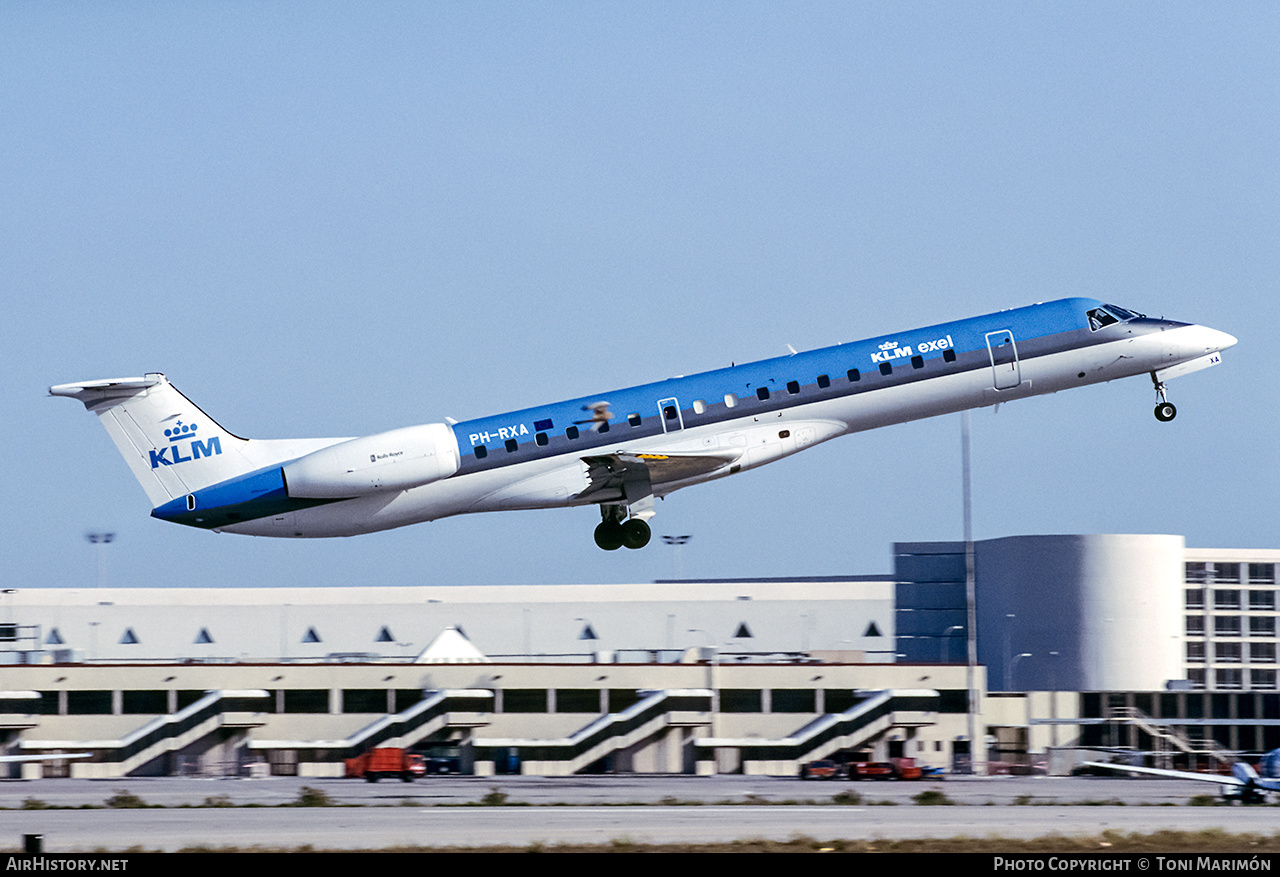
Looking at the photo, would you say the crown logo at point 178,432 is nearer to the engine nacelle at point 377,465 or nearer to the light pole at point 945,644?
the engine nacelle at point 377,465

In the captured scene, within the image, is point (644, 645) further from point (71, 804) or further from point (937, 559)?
point (71, 804)

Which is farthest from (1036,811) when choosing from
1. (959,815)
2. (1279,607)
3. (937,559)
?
(1279,607)

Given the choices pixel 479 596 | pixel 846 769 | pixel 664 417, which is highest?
pixel 664 417

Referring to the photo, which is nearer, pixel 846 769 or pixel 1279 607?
pixel 846 769

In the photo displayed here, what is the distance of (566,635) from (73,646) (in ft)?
73.1

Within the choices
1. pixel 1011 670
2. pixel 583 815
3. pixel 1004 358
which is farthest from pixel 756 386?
pixel 1011 670

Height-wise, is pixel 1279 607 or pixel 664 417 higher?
pixel 664 417

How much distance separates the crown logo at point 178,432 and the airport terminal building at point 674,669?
21.1 meters

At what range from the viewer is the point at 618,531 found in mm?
34469

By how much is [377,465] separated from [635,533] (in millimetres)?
5604

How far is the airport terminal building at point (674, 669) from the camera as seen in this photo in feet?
179

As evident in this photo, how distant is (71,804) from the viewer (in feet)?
117

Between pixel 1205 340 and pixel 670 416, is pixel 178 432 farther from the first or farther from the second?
pixel 1205 340
